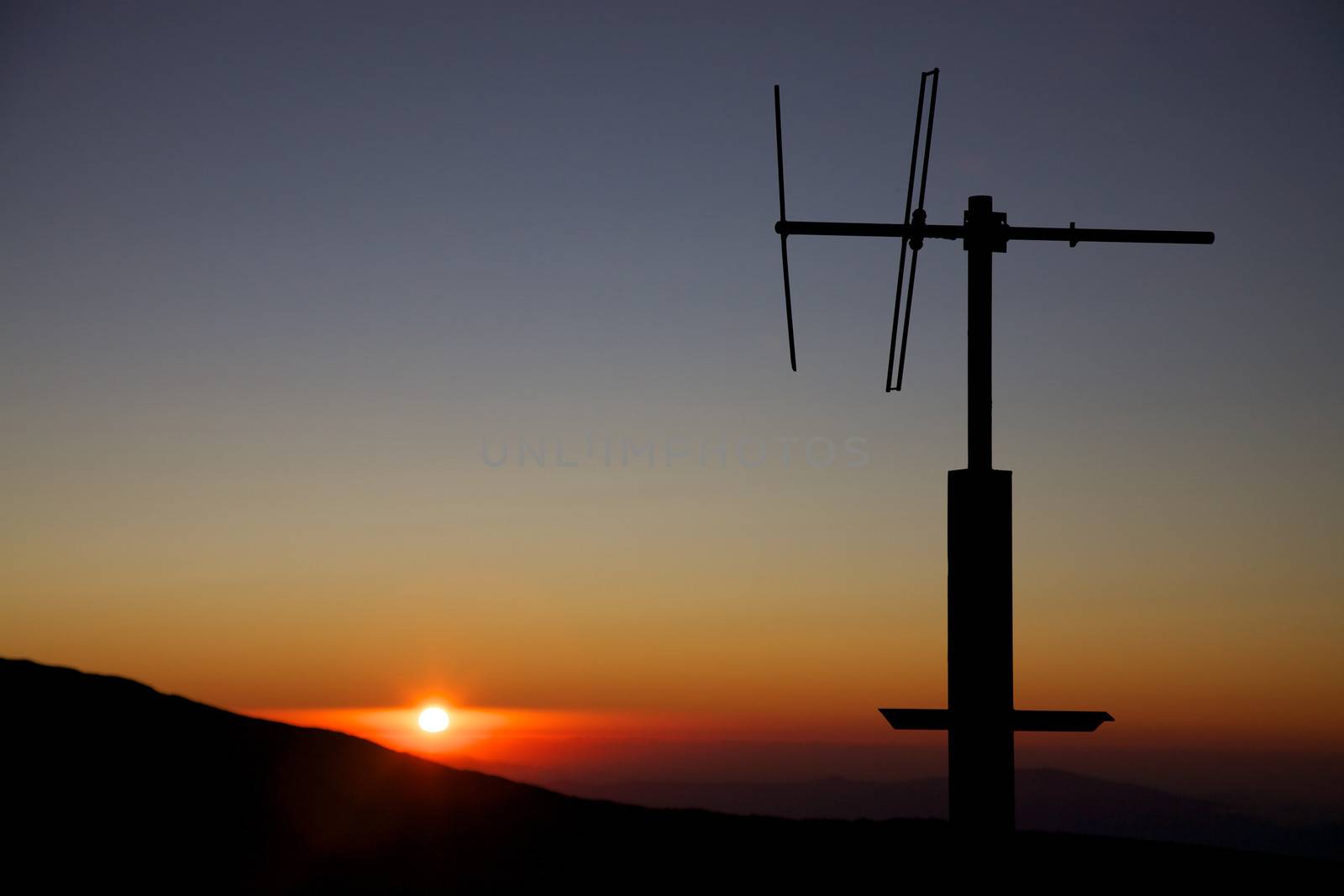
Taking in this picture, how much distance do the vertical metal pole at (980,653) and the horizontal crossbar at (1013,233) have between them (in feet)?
6.46

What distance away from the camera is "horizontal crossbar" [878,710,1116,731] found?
8.96 m

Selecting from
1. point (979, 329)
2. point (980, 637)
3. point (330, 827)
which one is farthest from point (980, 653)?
point (330, 827)

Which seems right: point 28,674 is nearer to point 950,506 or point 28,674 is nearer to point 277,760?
point 277,760

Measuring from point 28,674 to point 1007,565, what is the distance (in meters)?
21.2

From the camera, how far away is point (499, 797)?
2350cm

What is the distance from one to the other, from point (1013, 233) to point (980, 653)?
337cm

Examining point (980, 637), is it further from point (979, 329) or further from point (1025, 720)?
point (979, 329)

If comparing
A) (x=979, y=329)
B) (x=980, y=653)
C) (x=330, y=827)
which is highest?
(x=979, y=329)

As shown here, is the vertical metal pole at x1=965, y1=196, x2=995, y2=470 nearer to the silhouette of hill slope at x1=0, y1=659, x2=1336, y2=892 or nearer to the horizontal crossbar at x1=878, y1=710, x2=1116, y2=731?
the horizontal crossbar at x1=878, y1=710, x2=1116, y2=731

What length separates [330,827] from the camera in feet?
69.6

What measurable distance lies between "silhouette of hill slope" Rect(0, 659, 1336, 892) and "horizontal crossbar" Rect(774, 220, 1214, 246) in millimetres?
11730

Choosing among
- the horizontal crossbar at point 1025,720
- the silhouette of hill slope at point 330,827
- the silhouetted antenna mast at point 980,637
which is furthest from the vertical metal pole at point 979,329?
the silhouette of hill slope at point 330,827

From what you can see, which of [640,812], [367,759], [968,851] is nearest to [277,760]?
[367,759]

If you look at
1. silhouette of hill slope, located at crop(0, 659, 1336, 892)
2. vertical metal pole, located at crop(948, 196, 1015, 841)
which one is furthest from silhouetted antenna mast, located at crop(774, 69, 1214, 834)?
silhouette of hill slope, located at crop(0, 659, 1336, 892)
